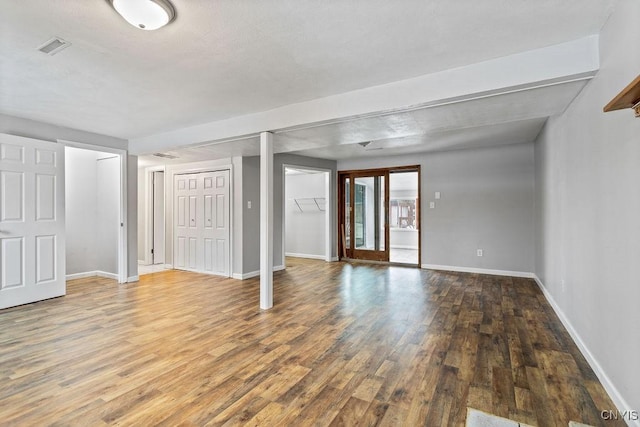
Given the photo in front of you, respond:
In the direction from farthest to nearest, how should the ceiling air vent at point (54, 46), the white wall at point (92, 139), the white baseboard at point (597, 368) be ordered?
the white wall at point (92, 139) < the ceiling air vent at point (54, 46) < the white baseboard at point (597, 368)

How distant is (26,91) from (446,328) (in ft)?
16.1

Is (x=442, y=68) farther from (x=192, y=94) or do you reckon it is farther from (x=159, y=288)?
(x=159, y=288)

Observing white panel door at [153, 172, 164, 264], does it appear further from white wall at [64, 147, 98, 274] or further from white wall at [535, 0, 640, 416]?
white wall at [535, 0, 640, 416]

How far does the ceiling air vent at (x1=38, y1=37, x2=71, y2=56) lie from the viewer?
2.20m

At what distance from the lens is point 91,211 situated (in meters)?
5.86

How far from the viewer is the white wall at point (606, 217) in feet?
5.49

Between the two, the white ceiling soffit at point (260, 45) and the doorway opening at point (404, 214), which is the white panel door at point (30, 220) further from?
the doorway opening at point (404, 214)

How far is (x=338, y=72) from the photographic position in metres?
2.72

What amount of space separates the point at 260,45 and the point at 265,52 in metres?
0.11

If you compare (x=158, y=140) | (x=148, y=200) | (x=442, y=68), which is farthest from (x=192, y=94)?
(x=148, y=200)

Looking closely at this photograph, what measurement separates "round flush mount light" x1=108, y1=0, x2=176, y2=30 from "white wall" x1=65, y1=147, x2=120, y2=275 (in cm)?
436

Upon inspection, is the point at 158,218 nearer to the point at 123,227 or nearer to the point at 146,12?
the point at 123,227

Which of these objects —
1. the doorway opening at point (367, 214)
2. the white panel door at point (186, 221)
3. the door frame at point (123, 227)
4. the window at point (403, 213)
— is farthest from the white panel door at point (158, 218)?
the window at point (403, 213)

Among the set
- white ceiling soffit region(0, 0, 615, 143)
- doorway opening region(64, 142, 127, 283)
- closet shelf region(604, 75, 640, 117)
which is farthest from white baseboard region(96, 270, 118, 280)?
closet shelf region(604, 75, 640, 117)
